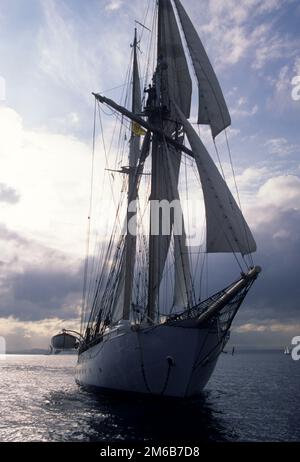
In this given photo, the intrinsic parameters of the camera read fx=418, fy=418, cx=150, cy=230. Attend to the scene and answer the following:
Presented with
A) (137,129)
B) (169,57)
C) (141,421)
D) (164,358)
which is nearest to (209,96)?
(169,57)

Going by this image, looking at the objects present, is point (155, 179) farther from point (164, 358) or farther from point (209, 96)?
point (164, 358)

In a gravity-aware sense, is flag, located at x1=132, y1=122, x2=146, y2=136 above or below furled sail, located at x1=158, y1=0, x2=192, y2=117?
below

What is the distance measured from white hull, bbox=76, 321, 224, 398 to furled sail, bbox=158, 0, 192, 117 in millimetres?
21516

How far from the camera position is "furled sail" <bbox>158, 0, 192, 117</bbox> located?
37.6 m

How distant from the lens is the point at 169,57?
38.2 m

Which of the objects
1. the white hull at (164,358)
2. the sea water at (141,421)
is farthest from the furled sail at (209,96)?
the sea water at (141,421)

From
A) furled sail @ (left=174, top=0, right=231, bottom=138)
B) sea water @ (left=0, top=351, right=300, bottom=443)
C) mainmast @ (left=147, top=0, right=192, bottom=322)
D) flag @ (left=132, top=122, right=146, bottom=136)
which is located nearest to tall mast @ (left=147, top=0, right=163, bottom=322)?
mainmast @ (left=147, top=0, right=192, bottom=322)

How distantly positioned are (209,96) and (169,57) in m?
8.26

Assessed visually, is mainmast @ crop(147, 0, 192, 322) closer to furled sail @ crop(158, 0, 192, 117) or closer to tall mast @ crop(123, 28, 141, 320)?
furled sail @ crop(158, 0, 192, 117)

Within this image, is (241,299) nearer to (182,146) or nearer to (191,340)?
(191,340)

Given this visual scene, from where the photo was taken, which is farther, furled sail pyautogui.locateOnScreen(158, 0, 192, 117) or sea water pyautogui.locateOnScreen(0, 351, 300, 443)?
furled sail pyautogui.locateOnScreen(158, 0, 192, 117)

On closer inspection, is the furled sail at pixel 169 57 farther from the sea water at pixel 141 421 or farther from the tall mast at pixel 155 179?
the sea water at pixel 141 421

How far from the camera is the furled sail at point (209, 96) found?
107 feet

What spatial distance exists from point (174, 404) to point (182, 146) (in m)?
21.5
